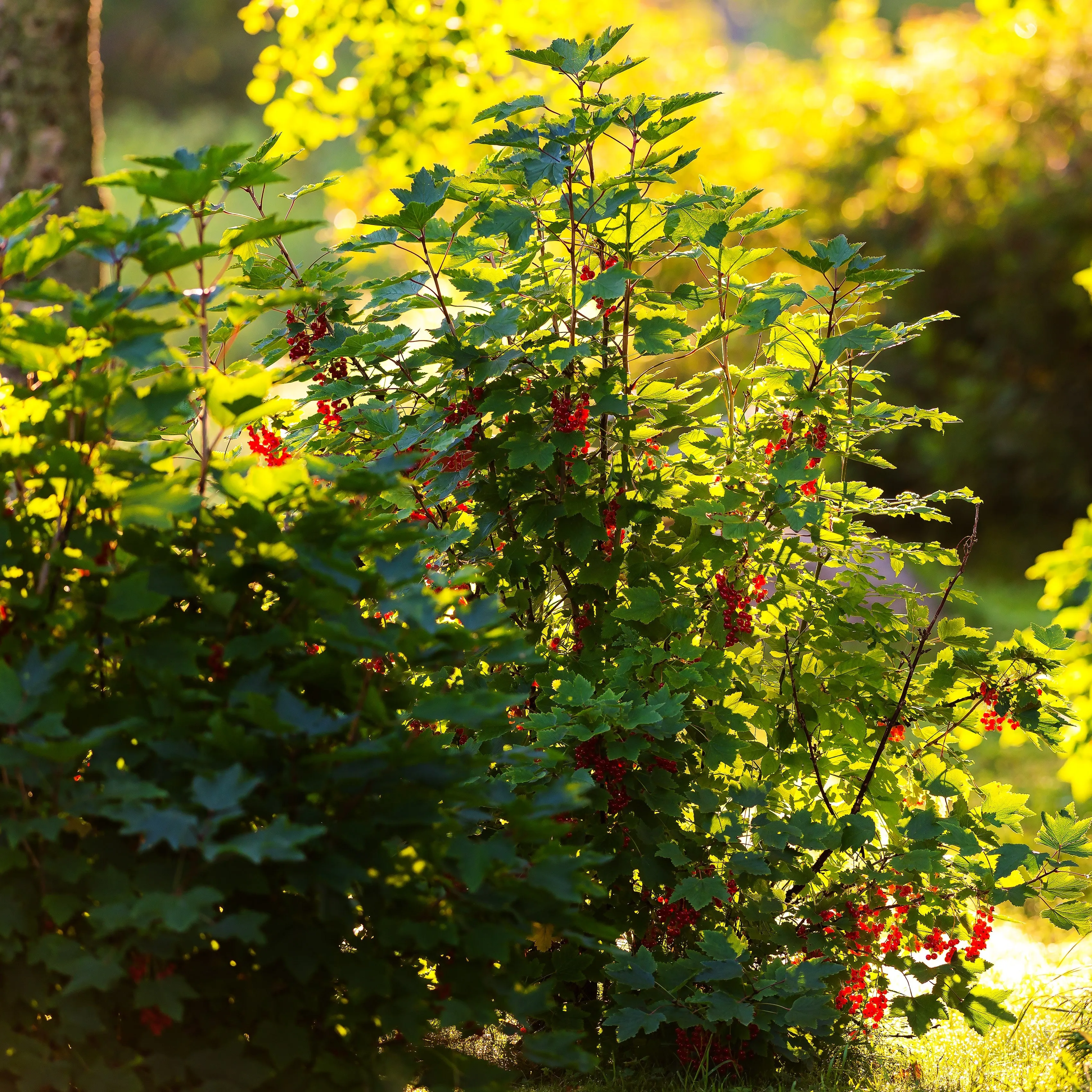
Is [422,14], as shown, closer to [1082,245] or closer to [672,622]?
[672,622]

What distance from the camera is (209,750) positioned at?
1.61 meters

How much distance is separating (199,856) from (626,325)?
5.21 ft

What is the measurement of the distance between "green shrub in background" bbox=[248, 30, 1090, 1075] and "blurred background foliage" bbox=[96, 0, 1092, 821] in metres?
4.71

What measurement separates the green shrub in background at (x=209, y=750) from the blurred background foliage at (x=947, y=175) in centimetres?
570

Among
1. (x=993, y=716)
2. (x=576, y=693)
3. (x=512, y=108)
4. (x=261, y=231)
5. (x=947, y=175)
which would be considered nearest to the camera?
(x=261, y=231)

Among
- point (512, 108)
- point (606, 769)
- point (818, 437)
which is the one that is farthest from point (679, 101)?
point (606, 769)

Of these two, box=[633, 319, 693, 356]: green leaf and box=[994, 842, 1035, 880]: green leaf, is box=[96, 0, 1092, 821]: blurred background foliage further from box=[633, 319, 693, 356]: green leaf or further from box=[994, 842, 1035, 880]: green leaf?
box=[633, 319, 693, 356]: green leaf

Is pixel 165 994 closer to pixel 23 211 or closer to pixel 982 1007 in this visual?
pixel 23 211

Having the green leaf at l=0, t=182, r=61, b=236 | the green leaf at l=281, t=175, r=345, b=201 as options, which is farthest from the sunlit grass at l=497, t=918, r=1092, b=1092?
the green leaf at l=281, t=175, r=345, b=201

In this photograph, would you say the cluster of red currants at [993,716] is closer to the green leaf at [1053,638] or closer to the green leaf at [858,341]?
the green leaf at [1053,638]

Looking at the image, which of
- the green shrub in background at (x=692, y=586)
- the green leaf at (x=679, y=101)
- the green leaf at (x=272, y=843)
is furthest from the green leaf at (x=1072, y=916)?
the green leaf at (x=679, y=101)

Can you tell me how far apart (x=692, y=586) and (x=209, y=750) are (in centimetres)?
148

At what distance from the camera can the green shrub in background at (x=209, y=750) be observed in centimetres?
155

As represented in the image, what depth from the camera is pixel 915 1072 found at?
2658 mm
